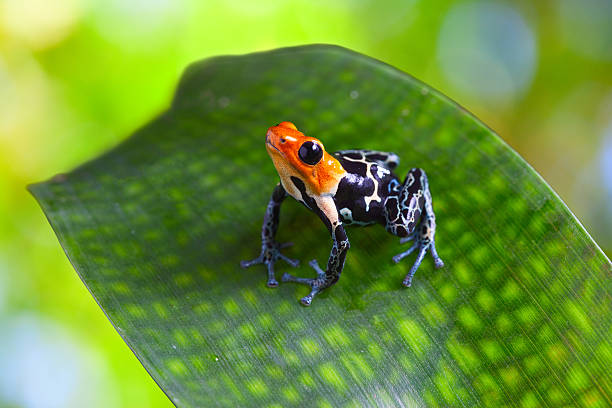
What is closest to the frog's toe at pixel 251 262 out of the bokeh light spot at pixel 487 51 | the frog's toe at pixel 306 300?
the frog's toe at pixel 306 300

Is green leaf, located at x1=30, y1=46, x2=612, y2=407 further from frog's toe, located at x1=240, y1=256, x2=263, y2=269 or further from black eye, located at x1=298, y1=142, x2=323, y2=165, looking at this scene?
black eye, located at x1=298, y1=142, x2=323, y2=165

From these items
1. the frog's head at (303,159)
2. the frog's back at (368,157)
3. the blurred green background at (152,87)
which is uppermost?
the frog's head at (303,159)

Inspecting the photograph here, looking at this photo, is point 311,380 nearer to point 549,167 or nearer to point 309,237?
point 309,237

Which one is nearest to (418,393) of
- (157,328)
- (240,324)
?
(240,324)

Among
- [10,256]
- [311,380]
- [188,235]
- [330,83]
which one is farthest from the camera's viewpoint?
[10,256]

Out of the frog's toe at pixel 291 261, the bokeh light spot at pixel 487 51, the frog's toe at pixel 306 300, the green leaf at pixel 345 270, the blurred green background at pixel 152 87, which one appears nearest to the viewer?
the green leaf at pixel 345 270

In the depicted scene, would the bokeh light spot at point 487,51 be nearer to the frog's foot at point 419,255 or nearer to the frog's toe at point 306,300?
the frog's foot at point 419,255
